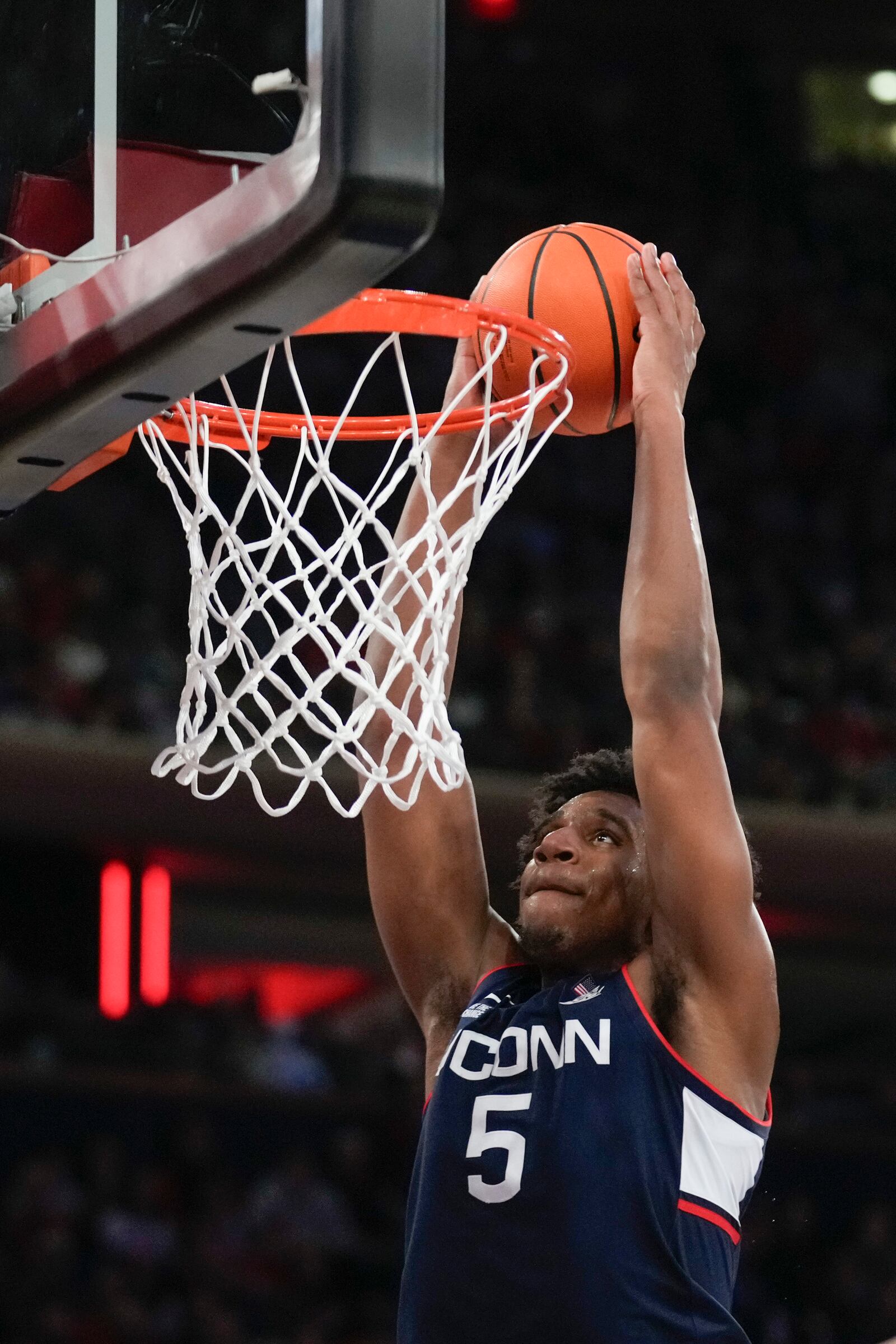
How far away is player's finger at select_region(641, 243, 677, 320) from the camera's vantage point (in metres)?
3.02

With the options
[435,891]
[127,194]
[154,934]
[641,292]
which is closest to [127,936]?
[154,934]

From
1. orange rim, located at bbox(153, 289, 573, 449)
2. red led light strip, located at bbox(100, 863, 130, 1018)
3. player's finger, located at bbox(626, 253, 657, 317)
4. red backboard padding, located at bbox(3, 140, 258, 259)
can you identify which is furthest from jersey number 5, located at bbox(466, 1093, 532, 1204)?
red led light strip, located at bbox(100, 863, 130, 1018)

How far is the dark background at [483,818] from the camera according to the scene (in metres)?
8.46

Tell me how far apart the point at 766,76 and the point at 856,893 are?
318 inches

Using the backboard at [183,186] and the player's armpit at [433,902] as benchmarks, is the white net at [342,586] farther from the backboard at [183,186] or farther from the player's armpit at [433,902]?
the backboard at [183,186]

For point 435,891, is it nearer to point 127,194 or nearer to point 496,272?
point 496,272

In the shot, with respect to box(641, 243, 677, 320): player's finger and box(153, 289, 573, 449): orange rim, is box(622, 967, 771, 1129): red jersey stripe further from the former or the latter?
box(641, 243, 677, 320): player's finger

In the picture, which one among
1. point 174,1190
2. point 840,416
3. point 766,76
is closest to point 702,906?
point 174,1190

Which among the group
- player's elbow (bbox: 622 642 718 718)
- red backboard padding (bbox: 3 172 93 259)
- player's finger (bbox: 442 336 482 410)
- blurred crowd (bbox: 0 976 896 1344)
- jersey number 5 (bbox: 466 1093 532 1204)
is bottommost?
blurred crowd (bbox: 0 976 896 1344)

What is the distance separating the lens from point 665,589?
2877 millimetres

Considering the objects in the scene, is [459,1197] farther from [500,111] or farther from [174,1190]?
[500,111]

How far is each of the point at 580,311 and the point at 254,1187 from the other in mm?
6855

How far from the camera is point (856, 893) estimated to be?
9773 millimetres

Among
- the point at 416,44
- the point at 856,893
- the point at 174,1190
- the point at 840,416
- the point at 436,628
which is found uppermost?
the point at 416,44
